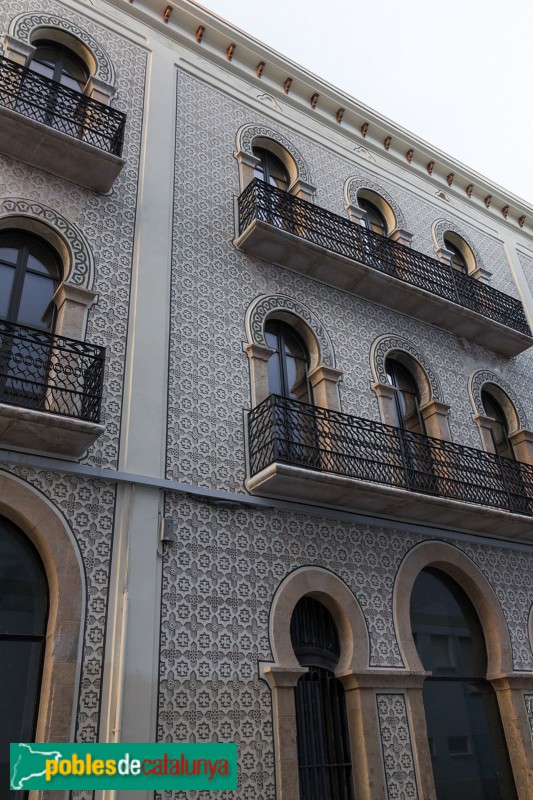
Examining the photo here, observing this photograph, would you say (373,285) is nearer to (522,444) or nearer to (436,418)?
(436,418)

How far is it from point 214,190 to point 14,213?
3319 millimetres

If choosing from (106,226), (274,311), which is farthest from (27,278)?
(274,311)

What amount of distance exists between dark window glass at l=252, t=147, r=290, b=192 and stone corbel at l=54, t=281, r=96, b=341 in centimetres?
483

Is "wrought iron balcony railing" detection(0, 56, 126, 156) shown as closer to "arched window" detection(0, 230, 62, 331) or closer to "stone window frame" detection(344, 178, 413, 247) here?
"arched window" detection(0, 230, 62, 331)

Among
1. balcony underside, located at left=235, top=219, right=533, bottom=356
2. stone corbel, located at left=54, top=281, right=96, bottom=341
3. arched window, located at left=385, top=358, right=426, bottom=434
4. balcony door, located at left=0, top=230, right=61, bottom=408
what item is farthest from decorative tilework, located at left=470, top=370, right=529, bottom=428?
balcony door, located at left=0, top=230, right=61, bottom=408

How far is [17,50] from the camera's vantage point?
855 cm

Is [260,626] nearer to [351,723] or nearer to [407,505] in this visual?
[351,723]

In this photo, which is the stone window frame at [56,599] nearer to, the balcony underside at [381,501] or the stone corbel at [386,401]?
the balcony underside at [381,501]

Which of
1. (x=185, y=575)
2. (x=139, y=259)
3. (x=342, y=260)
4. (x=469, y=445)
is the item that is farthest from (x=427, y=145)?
(x=185, y=575)

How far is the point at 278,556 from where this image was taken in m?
7.41

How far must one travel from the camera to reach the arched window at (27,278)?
716 centimetres

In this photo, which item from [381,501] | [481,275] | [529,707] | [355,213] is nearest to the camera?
[381,501]

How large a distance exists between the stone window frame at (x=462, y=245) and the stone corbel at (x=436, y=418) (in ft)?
13.0

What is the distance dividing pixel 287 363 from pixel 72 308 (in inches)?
127
